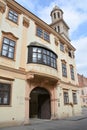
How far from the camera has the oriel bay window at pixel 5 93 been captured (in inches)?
426

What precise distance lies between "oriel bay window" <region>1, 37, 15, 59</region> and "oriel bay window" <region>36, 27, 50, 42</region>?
4.58 meters

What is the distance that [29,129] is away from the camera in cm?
982

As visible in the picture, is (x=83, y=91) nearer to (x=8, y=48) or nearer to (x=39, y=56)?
(x=39, y=56)

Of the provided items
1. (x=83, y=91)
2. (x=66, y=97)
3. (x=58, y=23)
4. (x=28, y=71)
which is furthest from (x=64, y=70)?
(x=83, y=91)

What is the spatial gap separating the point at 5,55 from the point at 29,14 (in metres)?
6.51

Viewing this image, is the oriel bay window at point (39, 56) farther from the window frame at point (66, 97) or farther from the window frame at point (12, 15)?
the window frame at point (66, 97)

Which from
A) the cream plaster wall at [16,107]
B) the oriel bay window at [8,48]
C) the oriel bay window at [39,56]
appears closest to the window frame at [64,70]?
the oriel bay window at [39,56]

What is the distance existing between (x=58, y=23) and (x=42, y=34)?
16.1 metres

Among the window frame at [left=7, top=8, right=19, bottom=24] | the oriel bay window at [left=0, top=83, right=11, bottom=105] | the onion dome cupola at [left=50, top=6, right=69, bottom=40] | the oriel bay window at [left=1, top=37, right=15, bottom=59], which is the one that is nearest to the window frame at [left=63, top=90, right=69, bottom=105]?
the oriel bay window at [left=0, top=83, right=11, bottom=105]

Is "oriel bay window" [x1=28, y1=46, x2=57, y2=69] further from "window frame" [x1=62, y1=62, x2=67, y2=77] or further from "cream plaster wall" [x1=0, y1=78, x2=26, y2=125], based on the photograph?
"window frame" [x1=62, y1=62, x2=67, y2=77]

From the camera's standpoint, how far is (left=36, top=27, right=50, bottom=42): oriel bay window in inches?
659

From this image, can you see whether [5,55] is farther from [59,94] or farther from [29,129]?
[59,94]

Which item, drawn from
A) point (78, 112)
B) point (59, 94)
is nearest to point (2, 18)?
point (59, 94)

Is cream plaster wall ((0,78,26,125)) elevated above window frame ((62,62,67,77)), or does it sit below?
below
